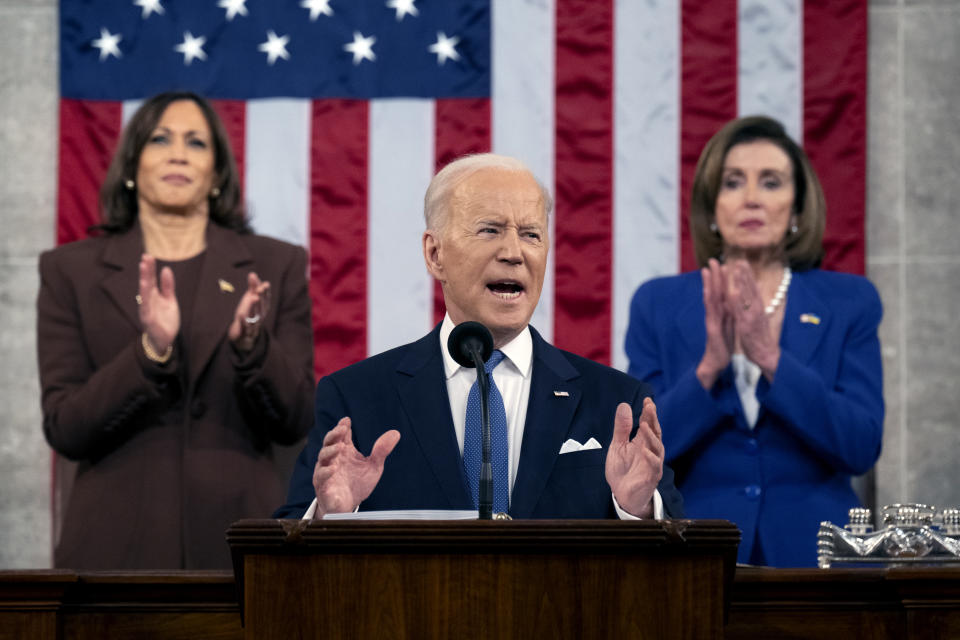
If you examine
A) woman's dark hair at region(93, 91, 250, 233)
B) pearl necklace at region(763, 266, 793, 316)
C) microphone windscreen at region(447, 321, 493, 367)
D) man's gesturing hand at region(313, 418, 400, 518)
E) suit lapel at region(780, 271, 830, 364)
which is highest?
woman's dark hair at region(93, 91, 250, 233)

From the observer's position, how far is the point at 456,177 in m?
2.78

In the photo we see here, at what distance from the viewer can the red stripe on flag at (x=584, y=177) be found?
4.49m

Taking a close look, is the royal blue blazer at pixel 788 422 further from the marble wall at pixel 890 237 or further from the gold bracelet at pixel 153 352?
the gold bracelet at pixel 153 352

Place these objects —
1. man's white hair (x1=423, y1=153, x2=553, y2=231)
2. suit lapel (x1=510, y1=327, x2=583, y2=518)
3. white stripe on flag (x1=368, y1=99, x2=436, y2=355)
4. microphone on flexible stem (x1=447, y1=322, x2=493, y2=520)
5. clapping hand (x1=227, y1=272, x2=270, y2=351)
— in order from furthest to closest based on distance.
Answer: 1. white stripe on flag (x1=368, y1=99, x2=436, y2=355)
2. clapping hand (x1=227, y1=272, x2=270, y2=351)
3. man's white hair (x1=423, y1=153, x2=553, y2=231)
4. suit lapel (x1=510, y1=327, x2=583, y2=518)
5. microphone on flexible stem (x1=447, y1=322, x2=493, y2=520)

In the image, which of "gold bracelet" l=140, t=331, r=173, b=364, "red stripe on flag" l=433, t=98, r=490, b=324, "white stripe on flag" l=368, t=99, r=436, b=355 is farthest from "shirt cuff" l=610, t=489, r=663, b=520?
"red stripe on flag" l=433, t=98, r=490, b=324

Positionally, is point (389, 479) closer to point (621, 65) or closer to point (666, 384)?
point (666, 384)

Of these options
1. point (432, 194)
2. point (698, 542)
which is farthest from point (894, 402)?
point (698, 542)

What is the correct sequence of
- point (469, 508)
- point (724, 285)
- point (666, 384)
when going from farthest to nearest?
point (666, 384), point (724, 285), point (469, 508)

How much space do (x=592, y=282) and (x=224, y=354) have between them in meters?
1.32

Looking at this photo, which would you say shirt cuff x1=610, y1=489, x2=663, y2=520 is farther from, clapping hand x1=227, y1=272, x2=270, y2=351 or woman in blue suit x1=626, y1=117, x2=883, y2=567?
clapping hand x1=227, y1=272, x2=270, y2=351

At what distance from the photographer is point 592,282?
14.8 ft

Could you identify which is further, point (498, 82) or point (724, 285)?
point (498, 82)

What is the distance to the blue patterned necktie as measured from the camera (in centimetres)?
250

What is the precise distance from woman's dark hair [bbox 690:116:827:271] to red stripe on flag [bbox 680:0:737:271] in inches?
22.4
